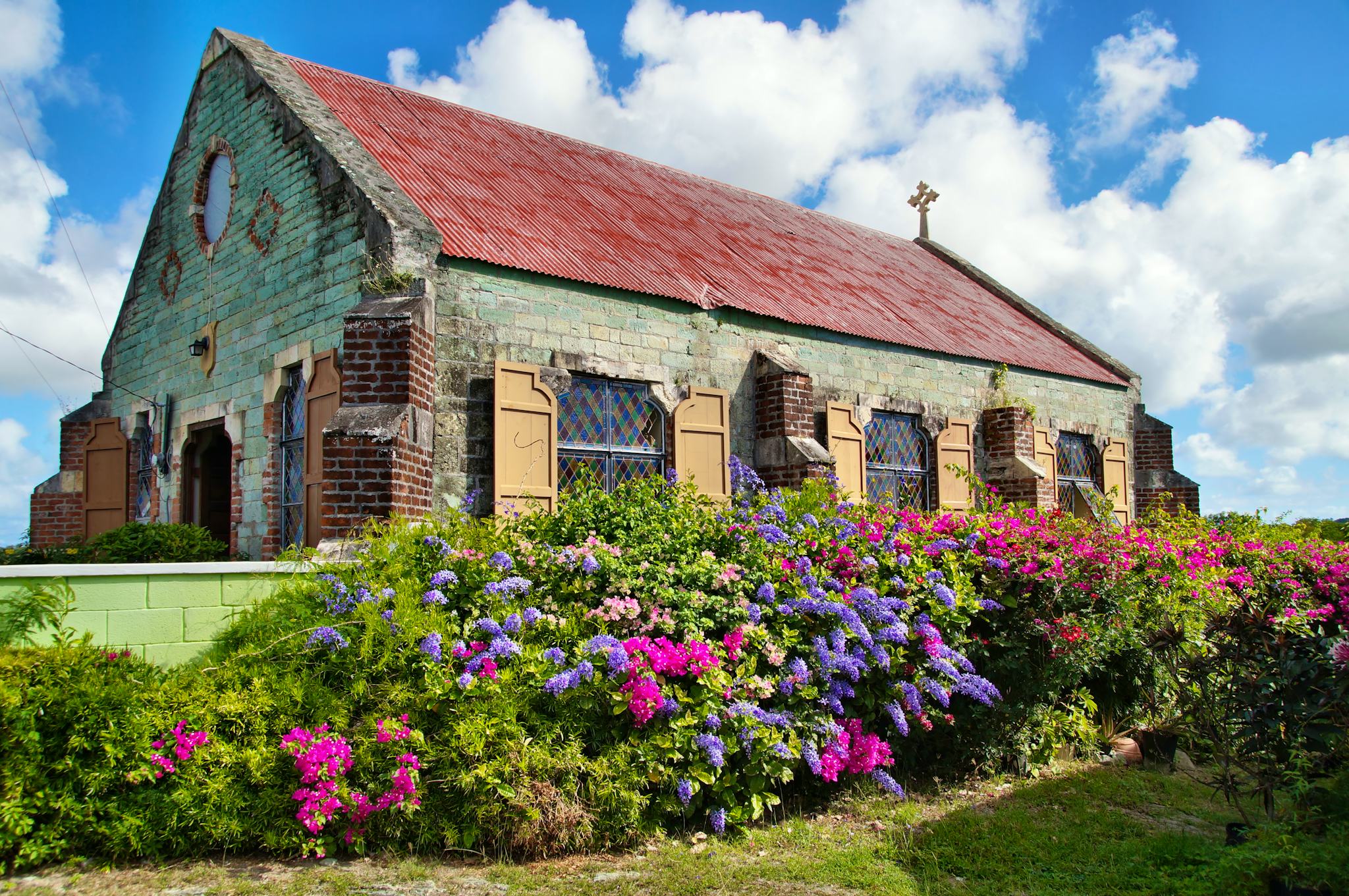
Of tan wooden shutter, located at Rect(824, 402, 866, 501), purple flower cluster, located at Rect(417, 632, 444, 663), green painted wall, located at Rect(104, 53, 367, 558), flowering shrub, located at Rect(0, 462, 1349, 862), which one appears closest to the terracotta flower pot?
flowering shrub, located at Rect(0, 462, 1349, 862)

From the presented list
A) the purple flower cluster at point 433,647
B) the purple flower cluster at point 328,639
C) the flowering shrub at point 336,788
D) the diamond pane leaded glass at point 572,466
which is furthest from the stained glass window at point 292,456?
the flowering shrub at point 336,788

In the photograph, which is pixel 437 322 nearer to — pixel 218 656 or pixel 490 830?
pixel 218 656

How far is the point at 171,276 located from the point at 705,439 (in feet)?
26.8

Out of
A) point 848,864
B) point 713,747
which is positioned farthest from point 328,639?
point 848,864

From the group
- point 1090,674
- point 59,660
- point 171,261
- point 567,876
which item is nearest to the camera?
point 567,876

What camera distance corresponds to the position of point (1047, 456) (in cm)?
1591

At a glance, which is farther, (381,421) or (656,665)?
(381,421)

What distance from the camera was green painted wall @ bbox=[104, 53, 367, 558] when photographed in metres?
9.61

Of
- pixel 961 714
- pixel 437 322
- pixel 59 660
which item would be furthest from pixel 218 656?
pixel 961 714

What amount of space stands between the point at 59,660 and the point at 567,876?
2.91 m

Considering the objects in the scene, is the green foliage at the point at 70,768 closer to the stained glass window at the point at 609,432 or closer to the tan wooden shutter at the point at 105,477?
the stained glass window at the point at 609,432

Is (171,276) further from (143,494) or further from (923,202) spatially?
(923,202)

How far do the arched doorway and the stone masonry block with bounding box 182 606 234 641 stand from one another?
7014mm

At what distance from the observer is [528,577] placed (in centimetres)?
563
